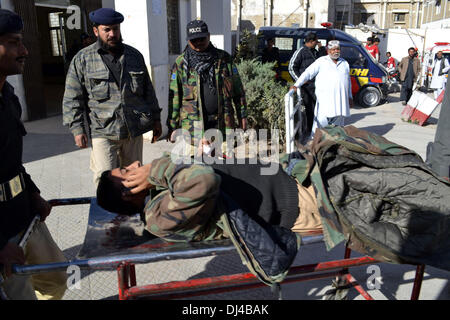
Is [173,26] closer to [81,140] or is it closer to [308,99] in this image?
[308,99]

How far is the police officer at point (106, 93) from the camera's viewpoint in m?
→ 3.17

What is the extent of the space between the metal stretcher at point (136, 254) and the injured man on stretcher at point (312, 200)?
10cm

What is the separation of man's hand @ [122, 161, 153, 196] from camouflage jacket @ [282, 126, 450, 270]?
81 cm

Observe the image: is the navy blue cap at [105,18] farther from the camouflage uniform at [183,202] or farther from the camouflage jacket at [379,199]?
the camouflage jacket at [379,199]

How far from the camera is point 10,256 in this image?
66.4 inches

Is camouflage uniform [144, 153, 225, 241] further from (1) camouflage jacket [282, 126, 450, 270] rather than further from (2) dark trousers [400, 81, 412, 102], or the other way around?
(2) dark trousers [400, 81, 412, 102]

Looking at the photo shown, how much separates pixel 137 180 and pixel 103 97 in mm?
1411

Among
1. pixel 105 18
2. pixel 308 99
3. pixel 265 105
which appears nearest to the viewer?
pixel 105 18

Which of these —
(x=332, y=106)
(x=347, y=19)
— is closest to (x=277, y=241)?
(x=332, y=106)

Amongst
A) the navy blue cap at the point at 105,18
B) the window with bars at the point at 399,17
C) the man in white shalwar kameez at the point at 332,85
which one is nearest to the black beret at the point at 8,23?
the navy blue cap at the point at 105,18

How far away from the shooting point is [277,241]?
200cm

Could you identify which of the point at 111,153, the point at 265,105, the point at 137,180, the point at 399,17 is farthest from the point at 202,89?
the point at 399,17
